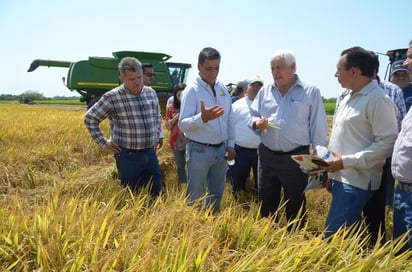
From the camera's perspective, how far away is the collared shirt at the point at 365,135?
217 cm

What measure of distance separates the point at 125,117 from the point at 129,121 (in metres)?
0.05

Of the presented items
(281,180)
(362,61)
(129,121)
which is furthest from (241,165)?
(362,61)

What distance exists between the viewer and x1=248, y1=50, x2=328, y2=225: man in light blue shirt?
285 cm

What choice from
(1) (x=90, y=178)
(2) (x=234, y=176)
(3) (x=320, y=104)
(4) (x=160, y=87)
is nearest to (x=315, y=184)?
(3) (x=320, y=104)

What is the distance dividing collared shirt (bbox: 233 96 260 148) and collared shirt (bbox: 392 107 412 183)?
221 cm

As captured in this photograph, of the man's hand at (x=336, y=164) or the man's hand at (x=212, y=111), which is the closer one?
the man's hand at (x=336, y=164)

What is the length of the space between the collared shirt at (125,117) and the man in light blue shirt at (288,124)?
105 cm

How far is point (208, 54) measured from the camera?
2914 millimetres

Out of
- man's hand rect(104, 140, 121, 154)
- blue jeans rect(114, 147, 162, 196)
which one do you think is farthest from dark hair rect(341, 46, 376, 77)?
man's hand rect(104, 140, 121, 154)

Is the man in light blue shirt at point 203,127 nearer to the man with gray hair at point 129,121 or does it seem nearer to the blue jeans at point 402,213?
the man with gray hair at point 129,121

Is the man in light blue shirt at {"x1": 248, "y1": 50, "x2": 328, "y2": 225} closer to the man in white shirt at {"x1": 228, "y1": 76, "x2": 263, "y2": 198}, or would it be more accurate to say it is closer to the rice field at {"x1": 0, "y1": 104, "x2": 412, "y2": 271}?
the rice field at {"x1": 0, "y1": 104, "x2": 412, "y2": 271}

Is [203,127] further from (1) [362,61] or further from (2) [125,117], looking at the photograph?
(1) [362,61]

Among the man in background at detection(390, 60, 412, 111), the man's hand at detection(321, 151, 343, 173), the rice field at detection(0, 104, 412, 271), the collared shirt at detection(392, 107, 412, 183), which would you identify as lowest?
the rice field at detection(0, 104, 412, 271)

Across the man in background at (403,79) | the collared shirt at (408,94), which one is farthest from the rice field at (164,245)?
the man in background at (403,79)
